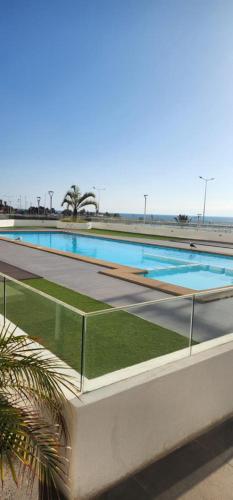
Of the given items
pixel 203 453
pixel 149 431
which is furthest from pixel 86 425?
pixel 203 453

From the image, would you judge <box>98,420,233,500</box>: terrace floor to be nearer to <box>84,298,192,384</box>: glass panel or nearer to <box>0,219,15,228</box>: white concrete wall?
<box>84,298,192,384</box>: glass panel

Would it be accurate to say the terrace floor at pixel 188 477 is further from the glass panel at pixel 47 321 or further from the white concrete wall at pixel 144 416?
the glass panel at pixel 47 321

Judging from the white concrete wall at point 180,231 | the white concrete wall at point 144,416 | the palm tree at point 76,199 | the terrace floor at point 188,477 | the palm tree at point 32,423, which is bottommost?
the terrace floor at point 188,477

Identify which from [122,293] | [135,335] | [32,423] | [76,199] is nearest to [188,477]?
[135,335]

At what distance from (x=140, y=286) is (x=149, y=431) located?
5445 mm

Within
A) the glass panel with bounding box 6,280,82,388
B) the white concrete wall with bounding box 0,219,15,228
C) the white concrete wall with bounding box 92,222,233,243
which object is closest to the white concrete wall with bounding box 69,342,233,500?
the glass panel with bounding box 6,280,82,388

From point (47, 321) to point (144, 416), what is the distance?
1.43 meters

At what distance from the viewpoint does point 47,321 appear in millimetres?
3578

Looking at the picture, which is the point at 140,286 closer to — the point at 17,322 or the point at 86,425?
the point at 17,322

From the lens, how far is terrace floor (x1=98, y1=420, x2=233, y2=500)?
10.0ft

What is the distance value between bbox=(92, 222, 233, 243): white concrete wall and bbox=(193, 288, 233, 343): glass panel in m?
17.9

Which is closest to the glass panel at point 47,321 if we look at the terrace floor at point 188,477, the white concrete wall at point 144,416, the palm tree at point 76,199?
the white concrete wall at point 144,416

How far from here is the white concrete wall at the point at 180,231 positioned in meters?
22.2

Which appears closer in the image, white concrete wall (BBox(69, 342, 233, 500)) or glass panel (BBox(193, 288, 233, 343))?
white concrete wall (BBox(69, 342, 233, 500))
